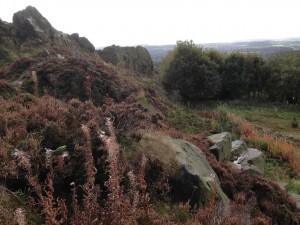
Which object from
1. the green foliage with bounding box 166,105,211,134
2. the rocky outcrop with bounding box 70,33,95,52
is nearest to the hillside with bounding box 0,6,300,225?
the green foliage with bounding box 166,105,211,134

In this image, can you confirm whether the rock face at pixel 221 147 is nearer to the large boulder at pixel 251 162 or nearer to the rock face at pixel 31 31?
the large boulder at pixel 251 162

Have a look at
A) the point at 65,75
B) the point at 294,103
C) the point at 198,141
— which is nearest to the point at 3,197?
the point at 198,141

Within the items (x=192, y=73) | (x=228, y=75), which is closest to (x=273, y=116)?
(x=192, y=73)

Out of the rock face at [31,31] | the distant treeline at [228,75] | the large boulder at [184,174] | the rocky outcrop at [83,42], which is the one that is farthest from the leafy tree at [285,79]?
the large boulder at [184,174]

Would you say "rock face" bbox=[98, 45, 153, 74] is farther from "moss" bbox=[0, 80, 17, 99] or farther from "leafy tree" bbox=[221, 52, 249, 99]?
"moss" bbox=[0, 80, 17, 99]

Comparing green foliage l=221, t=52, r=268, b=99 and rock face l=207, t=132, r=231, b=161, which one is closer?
rock face l=207, t=132, r=231, b=161

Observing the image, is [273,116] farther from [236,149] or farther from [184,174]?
[184,174]

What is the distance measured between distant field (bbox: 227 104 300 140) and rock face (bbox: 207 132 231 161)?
1312 cm

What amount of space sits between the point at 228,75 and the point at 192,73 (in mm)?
6480

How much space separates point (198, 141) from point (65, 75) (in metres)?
7.83

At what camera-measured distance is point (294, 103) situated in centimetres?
4312

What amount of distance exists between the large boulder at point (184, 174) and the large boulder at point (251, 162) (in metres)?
3.16

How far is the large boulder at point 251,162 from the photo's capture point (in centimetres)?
1105

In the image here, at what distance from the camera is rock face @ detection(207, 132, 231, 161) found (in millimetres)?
11516
